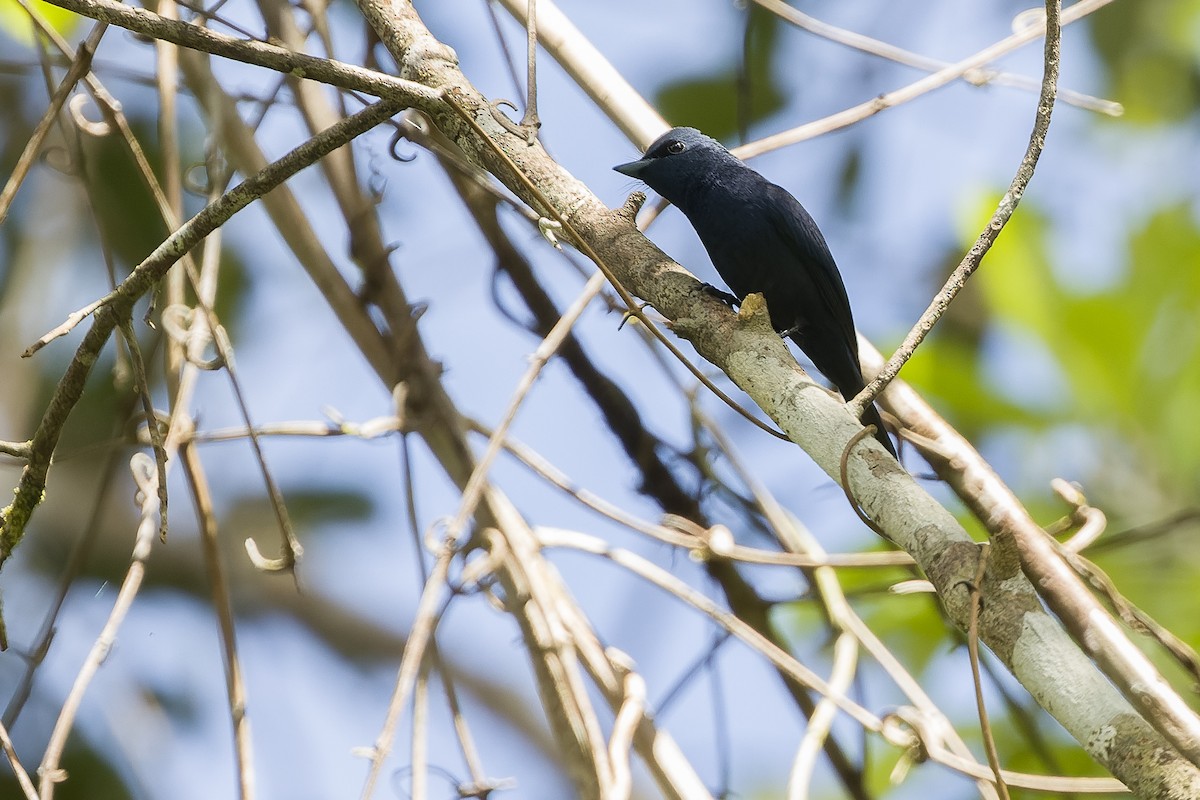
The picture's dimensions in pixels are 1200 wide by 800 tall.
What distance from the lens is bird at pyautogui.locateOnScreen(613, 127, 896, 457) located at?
3908 millimetres

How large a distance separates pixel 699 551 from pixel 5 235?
4560 millimetres

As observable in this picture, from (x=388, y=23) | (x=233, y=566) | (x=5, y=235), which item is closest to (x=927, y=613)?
(x=388, y=23)

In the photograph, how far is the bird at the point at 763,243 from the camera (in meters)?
3.91

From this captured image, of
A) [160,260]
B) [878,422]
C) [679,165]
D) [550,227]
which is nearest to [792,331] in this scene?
[679,165]

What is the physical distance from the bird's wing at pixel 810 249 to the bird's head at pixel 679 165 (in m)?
0.24

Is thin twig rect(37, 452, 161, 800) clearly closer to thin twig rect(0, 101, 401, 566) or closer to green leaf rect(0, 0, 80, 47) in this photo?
thin twig rect(0, 101, 401, 566)

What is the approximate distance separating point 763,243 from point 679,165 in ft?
1.29

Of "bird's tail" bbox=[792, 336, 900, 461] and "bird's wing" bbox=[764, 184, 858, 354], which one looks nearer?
"bird's tail" bbox=[792, 336, 900, 461]

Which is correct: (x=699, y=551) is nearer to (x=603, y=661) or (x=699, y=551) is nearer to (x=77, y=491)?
(x=603, y=661)

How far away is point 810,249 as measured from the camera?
159 inches

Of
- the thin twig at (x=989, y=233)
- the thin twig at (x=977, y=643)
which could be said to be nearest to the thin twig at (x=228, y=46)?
the thin twig at (x=989, y=233)

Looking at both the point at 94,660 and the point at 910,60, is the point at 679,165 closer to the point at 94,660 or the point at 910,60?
the point at 910,60

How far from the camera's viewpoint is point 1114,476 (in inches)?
179

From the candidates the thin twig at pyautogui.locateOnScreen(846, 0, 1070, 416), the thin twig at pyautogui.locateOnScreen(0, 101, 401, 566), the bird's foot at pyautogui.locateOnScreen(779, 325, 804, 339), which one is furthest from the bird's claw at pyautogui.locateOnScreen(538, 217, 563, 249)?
the bird's foot at pyautogui.locateOnScreen(779, 325, 804, 339)
